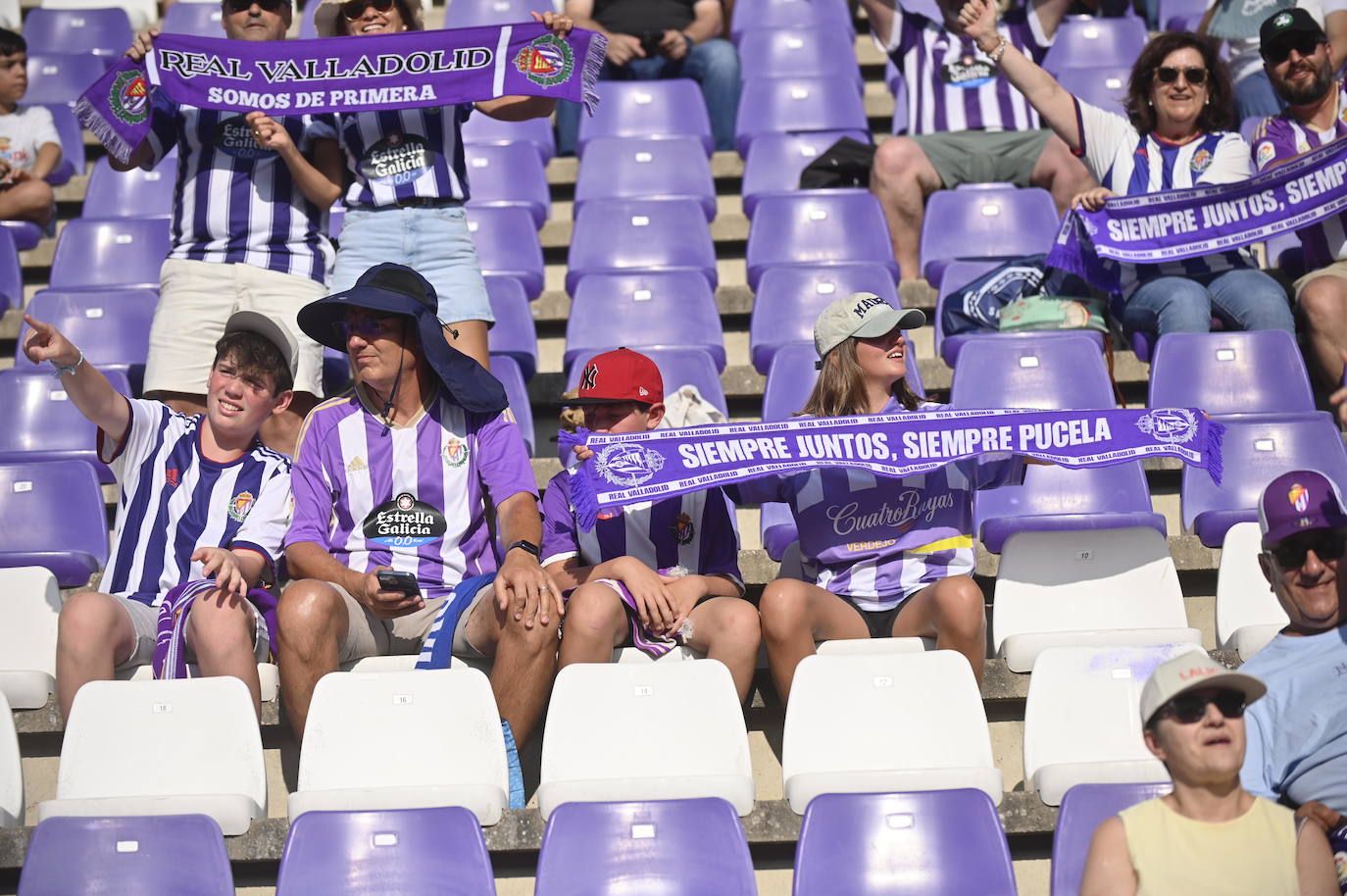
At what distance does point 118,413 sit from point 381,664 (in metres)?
0.98

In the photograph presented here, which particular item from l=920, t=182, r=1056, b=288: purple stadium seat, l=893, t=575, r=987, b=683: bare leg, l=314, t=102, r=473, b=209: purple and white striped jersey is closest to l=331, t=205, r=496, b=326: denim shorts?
l=314, t=102, r=473, b=209: purple and white striped jersey

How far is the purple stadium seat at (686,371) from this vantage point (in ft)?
16.8

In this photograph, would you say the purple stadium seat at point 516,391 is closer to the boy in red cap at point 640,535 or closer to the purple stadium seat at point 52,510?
the boy in red cap at point 640,535

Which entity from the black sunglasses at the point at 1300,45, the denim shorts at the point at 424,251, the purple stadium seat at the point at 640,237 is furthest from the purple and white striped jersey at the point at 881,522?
the black sunglasses at the point at 1300,45

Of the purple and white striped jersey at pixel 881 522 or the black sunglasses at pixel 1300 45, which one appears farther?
the black sunglasses at pixel 1300 45

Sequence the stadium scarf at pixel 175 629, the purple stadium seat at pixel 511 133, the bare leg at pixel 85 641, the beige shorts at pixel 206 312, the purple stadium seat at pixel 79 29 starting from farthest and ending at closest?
the purple stadium seat at pixel 79 29 < the purple stadium seat at pixel 511 133 < the beige shorts at pixel 206 312 < the stadium scarf at pixel 175 629 < the bare leg at pixel 85 641

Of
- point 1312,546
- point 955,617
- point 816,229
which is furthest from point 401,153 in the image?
point 1312,546

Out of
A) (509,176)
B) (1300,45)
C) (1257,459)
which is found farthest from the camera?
(509,176)

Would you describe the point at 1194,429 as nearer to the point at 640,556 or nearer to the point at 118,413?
the point at 640,556

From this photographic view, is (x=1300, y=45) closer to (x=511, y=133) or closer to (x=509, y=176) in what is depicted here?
(x=509, y=176)

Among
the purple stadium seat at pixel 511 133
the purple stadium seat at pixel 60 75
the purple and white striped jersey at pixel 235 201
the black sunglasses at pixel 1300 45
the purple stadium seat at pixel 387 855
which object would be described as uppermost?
the purple stadium seat at pixel 60 75

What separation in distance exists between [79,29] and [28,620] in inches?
182

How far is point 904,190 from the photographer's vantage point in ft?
20.2

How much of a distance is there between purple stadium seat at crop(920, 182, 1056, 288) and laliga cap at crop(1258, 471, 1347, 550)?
257cm
